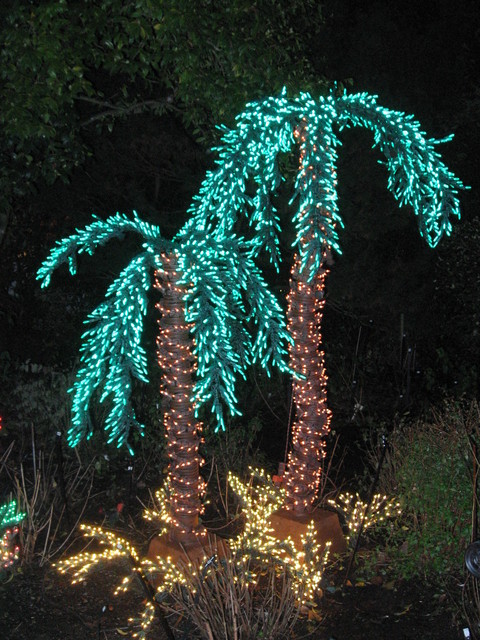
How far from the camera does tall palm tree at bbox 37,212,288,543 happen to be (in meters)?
3.87

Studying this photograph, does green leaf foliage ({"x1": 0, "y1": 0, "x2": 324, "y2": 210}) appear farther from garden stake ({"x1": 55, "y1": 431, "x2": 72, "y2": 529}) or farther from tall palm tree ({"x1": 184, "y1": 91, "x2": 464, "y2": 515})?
garden stake ({"x1": 55, "y1": 431, "x2": 72, "y2": 529})

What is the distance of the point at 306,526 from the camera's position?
4.41 meters

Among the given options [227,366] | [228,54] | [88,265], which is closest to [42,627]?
[227,366]

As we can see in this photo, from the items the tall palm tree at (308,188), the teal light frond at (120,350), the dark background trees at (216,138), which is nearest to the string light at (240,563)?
the tall palm tree at (308,188)

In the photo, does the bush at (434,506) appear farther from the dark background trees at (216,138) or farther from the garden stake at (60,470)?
the dark background trees at (216,138)

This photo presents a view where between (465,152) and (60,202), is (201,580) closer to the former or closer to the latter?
(60,202)

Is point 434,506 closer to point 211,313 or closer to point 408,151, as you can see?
point 211,313

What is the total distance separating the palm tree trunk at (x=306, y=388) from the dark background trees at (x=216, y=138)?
75.3 inches

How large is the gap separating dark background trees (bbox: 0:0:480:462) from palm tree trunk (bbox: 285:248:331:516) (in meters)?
1.91

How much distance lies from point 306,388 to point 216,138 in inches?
116

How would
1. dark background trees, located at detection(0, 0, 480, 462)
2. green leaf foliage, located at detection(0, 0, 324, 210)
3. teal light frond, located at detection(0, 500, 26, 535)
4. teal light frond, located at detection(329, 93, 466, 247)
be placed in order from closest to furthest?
teal light frond, located at detection(329, 93, 466, 247) < teal light frond, located at detection(0, 500, 26, 535) < green leaf foliage, located at detection(0, 0, 324, 210) < dark background trees, located at detection(0, 0, 480, 462)

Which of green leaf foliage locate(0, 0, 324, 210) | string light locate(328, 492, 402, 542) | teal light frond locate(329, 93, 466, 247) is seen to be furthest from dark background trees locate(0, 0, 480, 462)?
string light locate(328, 492, 402, 542)

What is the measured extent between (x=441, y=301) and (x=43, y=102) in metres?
5.15

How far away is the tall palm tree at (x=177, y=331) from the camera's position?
387cm
